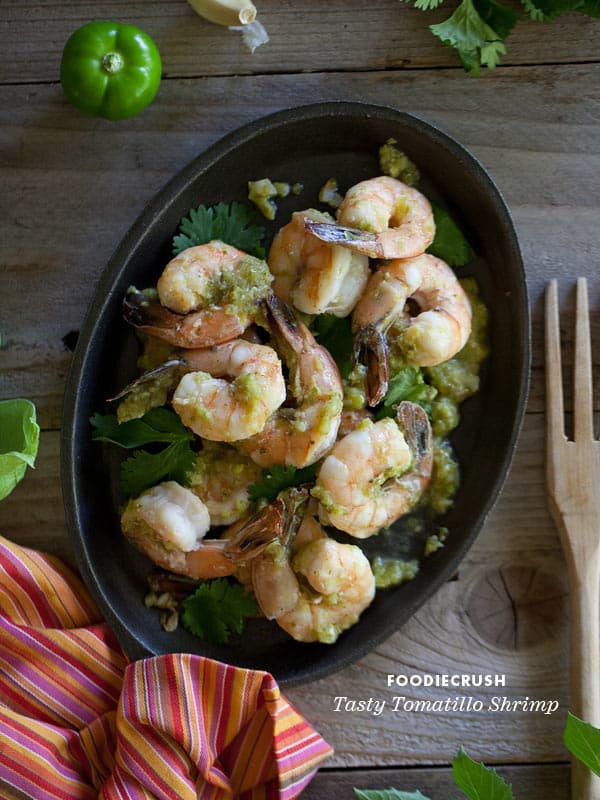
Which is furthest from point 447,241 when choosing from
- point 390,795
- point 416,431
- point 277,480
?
point 390,795

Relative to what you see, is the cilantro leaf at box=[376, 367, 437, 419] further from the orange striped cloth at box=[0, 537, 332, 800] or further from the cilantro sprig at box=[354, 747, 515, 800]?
the cilantro sprig at box=[354, 747, 515, 800]

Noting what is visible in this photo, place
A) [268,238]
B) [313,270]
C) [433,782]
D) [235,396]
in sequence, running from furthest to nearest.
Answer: [433,782], [268,238], [313,270], [235,396]

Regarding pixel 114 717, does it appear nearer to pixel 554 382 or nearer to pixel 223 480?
pixel 223 480

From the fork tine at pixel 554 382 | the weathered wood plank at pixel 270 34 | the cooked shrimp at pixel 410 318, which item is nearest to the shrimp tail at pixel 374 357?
the cooked shrimp at pixel 410 318

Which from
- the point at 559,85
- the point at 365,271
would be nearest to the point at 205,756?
the point at 365,271

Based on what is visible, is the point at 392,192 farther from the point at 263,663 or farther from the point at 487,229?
the point at 263,663
